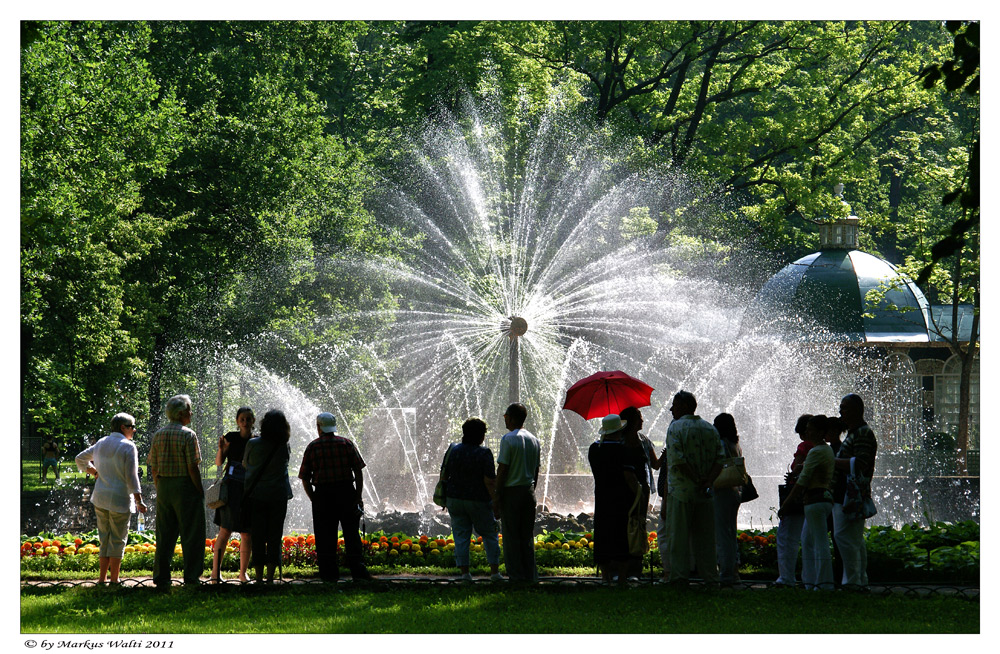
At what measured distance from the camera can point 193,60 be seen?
25.5 meters

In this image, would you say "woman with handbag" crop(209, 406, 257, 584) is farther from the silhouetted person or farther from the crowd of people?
the silhouetted person

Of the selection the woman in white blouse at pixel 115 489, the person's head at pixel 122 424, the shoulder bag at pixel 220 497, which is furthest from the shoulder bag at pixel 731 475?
the person's head at pixel 122 424

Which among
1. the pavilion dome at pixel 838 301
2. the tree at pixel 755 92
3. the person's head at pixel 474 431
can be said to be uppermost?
the tree at pixel 755 92

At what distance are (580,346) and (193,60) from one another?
1070cm

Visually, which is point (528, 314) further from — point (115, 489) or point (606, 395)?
point (115, 489)

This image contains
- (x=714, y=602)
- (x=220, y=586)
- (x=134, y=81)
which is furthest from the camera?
(x=134, y=81)

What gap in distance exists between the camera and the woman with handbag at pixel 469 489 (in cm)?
998

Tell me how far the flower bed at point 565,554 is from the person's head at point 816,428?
221cm

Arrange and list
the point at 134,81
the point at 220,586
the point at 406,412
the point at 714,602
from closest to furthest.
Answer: the point at 714,602 → the point at 220,586 → the point at 134,81 → the point at 406,412

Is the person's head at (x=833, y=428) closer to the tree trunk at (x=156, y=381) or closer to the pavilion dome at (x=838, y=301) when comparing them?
the pavilion dome at (x=838, y=301)

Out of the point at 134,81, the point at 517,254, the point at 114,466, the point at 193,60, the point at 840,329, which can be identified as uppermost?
the point at 193,60

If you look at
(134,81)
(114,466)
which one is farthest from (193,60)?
(114,466)

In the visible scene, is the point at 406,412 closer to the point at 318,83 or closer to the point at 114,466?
the point at 318,83

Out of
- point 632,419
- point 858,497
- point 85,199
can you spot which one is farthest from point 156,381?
point 858,497
